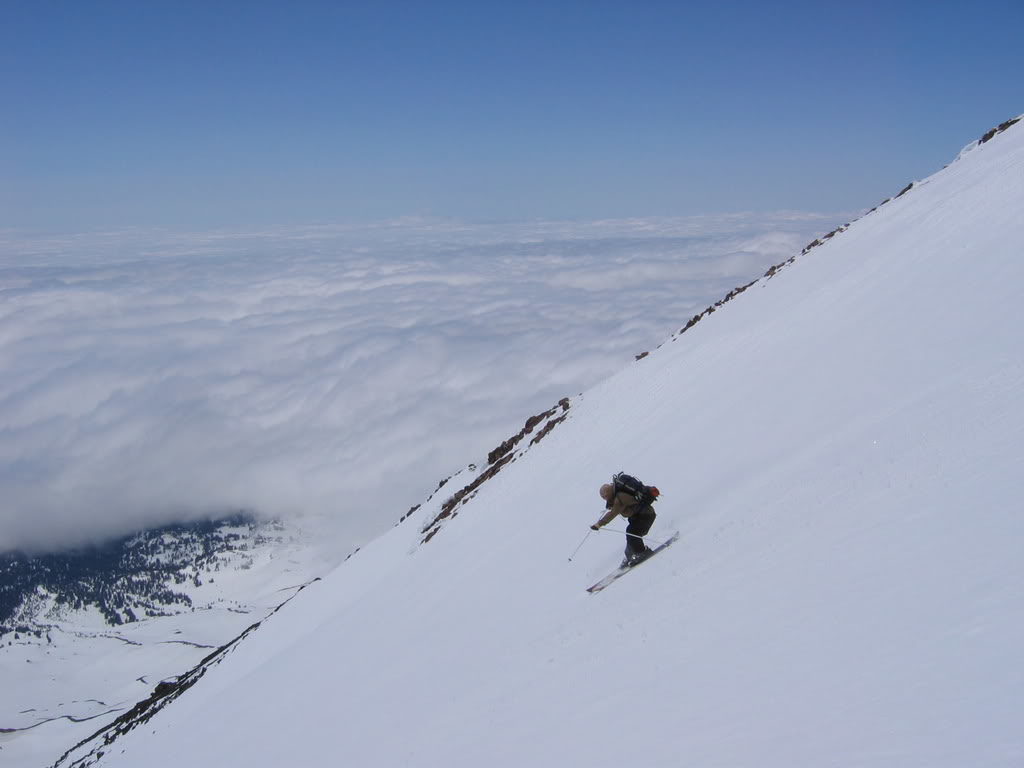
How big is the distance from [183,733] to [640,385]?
75.1 ft

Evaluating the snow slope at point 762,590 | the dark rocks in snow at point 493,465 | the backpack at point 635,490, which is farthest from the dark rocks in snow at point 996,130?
the backpack at point 635,490

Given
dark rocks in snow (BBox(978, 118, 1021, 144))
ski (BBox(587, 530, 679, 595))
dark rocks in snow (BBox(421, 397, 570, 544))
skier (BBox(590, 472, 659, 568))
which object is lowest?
dark rocks in snow (BBox(421, 397, 570, 544))

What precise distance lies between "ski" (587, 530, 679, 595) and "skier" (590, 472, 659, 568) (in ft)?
0.27

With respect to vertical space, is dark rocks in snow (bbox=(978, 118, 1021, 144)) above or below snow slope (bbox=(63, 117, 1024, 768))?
above

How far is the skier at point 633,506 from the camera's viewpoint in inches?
443

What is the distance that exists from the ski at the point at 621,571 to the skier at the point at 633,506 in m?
0.08

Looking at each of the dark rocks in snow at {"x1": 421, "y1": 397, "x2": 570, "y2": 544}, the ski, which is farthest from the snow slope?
the dark rocks in snow at {"x1": 421, "y1": 397, "x2": 570, "y2": 544}

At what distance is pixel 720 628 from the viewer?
6.94 meters

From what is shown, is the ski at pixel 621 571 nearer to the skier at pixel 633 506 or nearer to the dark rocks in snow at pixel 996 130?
the skier at pixel 633 506

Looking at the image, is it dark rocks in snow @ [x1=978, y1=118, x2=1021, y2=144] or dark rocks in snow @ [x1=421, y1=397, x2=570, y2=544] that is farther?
dark rocks in snow @ [x1=978, y1=118, x2=1021, y2=144]

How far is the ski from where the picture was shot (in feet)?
37.4

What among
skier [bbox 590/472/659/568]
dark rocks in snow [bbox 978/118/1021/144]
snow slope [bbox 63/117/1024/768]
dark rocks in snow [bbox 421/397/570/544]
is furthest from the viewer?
dark rocks in snow [bbox 978/118/1021/144]

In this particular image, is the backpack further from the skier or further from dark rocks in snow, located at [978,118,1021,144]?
dark rocks in snow, located at [978,118,1021,144]

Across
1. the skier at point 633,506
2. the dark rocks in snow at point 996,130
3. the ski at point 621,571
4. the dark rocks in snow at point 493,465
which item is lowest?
the dark rocks in snow at point 493,465
